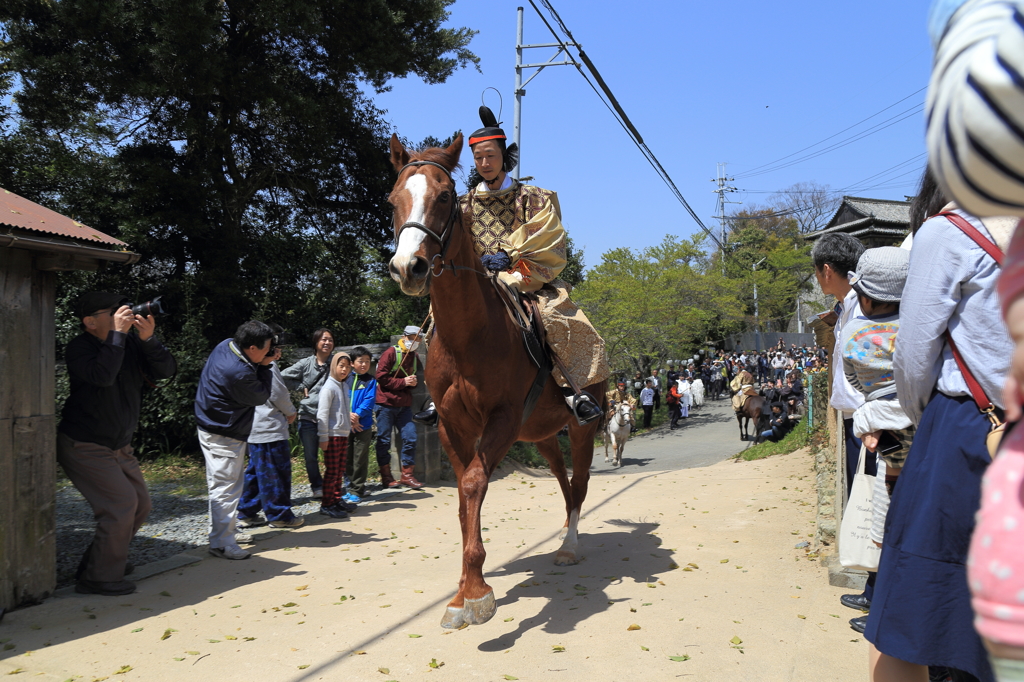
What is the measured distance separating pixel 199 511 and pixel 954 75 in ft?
28.9

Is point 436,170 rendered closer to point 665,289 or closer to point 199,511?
point 199,511

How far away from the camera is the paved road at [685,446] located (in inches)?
676

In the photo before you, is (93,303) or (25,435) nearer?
(25,435)

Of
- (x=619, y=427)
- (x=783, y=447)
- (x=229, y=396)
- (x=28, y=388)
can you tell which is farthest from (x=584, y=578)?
(x=619, y=427)

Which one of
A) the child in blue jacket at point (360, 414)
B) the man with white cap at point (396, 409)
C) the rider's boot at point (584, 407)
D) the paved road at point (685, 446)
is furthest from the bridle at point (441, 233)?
the paved road at point (685, 446)

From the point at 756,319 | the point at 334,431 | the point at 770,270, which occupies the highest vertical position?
the point at 770,270

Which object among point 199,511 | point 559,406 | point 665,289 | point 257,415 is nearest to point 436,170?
point 559,406

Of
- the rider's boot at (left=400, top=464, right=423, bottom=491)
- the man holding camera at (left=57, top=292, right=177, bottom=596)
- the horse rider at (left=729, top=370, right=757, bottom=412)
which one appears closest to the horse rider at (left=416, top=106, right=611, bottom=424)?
the man holding camera at (left=57, top=292, right=177, bottom=596)

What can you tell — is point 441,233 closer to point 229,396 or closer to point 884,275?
point 884,275

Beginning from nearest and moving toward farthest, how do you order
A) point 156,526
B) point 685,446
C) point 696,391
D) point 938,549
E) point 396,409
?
point 938,549 → point 156,526 → point 396,409 → point 685,446 → point 696,391

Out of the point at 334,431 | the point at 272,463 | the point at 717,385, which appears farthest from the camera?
the point at 717,385

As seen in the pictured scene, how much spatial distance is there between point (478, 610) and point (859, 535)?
82.3 inches

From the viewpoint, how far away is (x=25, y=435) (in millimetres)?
4781

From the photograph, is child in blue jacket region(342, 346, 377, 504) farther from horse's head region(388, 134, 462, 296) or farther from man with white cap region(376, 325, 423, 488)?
horse's head region(388, 134, 462, 296)
